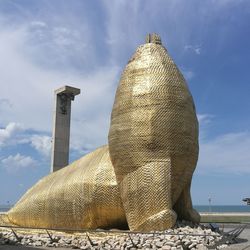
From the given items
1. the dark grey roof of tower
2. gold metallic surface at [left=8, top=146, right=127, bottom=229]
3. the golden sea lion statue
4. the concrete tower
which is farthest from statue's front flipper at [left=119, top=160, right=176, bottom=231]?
the concrete tower

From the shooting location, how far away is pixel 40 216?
14445 millimetres

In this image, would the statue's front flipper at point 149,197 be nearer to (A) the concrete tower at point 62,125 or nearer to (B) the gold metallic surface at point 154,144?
(B) the gold metallic surface at point 154,144

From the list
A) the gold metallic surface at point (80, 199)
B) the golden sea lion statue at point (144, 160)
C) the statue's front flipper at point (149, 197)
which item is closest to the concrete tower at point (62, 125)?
the gold metallic surface at point (80, 199)

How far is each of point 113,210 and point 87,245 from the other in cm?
189

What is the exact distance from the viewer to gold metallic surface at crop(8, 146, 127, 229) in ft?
40.6

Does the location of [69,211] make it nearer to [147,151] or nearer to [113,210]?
[113,210]

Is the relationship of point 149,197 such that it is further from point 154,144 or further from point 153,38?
point 153,38

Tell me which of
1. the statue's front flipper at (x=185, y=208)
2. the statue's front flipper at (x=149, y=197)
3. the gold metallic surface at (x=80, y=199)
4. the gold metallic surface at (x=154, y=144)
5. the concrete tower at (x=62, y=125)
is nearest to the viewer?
the statue's front flipper at (x=149, y=197)

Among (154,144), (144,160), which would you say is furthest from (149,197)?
(154,144)

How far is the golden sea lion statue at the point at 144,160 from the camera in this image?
11.3m

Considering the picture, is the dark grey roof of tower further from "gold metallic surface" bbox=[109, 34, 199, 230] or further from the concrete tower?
the concrete tower

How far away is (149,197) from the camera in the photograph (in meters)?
→ 11.2

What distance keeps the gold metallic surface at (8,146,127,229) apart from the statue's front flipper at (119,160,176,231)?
0.76 m

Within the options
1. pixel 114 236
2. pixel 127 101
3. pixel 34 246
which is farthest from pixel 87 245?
pixel 127 101
